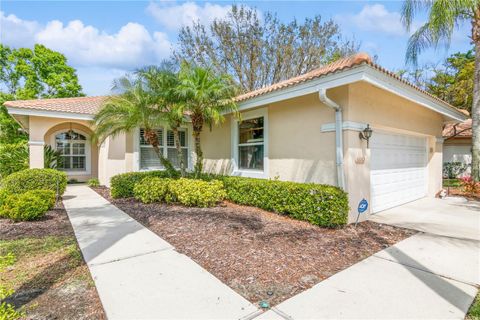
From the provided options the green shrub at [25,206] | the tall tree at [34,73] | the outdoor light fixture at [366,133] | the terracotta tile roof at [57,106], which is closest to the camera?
the green shrub at [25,206]

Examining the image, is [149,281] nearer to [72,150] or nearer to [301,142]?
[301,142]

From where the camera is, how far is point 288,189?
6.60 metres

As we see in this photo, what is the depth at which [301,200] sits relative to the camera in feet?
20.4

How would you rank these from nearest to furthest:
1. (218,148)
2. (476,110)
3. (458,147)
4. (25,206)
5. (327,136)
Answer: (25,206) < (327,136) < (476,110) < (218,148) < (458,147)

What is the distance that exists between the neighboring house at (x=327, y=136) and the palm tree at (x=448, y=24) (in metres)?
1.10

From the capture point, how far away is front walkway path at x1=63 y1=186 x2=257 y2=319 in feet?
8.87

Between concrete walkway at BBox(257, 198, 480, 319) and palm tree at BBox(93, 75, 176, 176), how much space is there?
22.5 ft

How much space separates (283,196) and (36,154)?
10344 millimetres

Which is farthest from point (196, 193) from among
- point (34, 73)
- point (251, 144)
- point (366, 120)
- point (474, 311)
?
point (34, 73)

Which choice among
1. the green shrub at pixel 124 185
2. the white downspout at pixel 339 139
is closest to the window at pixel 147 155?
the green shrub at pixel 124 185

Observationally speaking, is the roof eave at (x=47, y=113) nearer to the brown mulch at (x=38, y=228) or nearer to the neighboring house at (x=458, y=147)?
the brown mulch at (x=38, y=228)

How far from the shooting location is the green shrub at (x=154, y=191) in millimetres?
8172

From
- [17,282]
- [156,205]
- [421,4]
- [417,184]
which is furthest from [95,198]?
[421,4]

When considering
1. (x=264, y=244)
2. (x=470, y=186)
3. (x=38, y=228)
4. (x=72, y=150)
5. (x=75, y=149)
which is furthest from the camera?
(x=75, y=149)
